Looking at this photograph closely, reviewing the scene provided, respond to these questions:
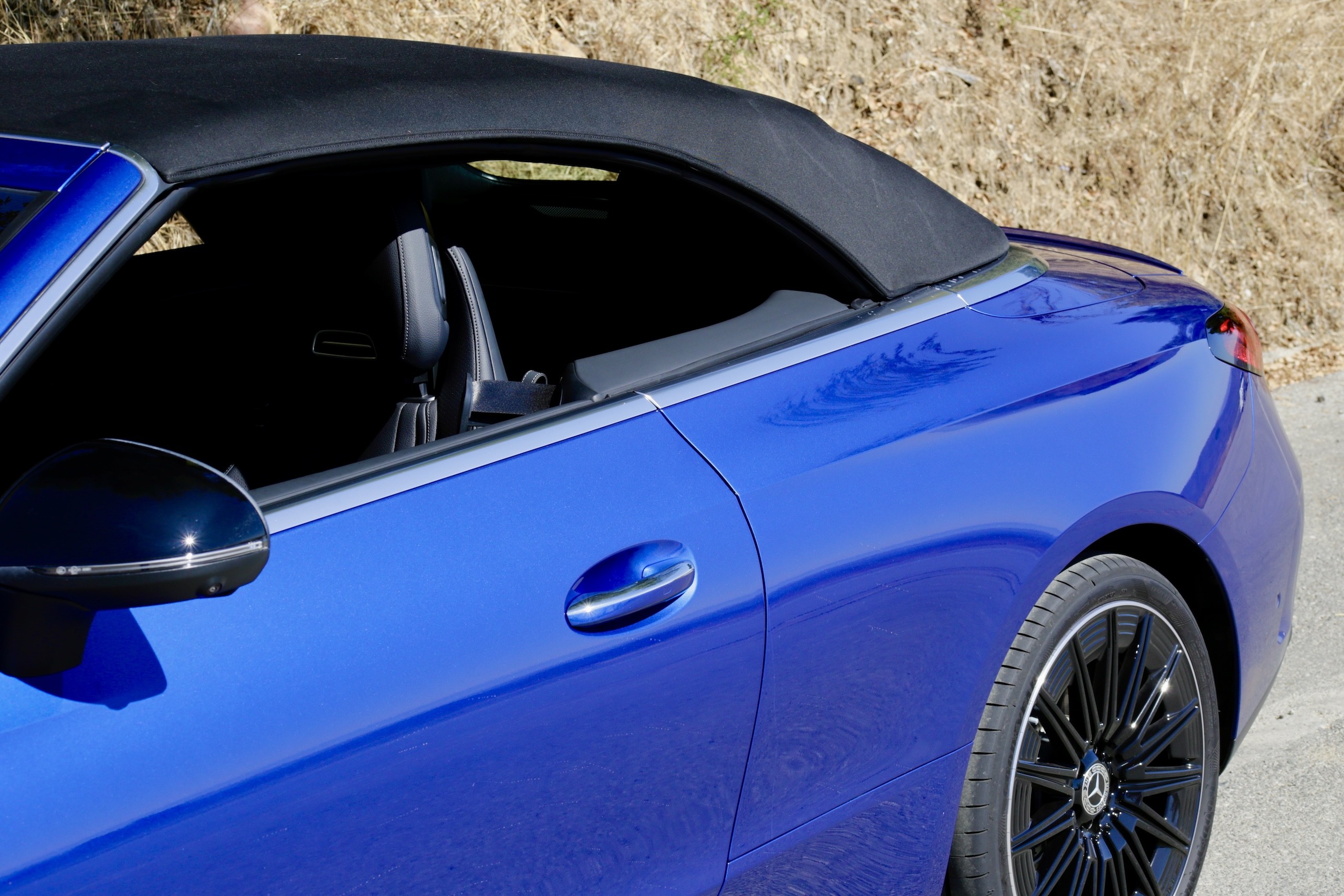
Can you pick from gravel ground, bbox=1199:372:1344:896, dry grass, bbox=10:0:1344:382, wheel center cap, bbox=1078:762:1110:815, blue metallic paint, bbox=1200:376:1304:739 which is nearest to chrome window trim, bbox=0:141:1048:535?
blue metallic paint, bbox=1200:376:1304:739

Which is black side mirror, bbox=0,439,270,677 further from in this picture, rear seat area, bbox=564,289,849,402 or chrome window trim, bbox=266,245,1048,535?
rear seat area, bbox=564,289,849,402

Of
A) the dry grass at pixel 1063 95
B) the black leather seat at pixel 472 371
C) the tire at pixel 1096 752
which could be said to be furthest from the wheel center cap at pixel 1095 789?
the dry grass at pixel 1063 95

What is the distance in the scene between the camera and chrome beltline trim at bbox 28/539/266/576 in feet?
3.83

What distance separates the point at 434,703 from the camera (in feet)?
4.68

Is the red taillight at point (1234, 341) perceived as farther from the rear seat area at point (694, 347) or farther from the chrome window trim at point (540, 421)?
the rear seat area at point (694, 347)

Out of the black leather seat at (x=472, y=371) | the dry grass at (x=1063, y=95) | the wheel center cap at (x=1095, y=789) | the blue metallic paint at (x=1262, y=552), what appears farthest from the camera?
the dry grass at (x=1063, y=95)

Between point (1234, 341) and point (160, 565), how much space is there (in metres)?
2.25

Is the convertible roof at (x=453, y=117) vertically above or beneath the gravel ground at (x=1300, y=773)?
above

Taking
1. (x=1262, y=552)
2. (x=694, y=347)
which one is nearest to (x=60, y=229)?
(x=694, y=347)

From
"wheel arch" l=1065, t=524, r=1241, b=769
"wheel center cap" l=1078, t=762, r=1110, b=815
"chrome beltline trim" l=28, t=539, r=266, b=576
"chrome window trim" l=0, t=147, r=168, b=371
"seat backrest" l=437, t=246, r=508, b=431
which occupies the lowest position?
"wheel center cap" l=1078, t=762, r=1110, b=815

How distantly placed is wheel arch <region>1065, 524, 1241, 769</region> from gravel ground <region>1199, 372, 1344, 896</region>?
1.03 feet

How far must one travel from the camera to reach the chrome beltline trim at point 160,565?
1.17 m

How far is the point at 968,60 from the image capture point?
809 cm

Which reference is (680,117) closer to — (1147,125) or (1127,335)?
(1127,335)
